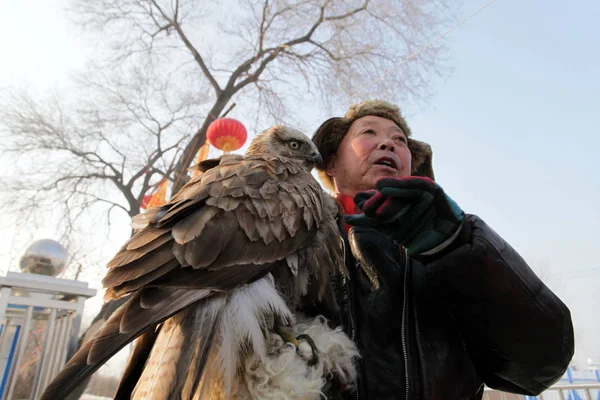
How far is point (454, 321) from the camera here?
1761mm

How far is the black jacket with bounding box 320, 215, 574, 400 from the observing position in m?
1.48

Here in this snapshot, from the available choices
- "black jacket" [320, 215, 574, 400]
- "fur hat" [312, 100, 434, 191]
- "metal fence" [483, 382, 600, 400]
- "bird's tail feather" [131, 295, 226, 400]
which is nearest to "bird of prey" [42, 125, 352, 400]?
"bird's tail feather" [131, 295, 226, 400]

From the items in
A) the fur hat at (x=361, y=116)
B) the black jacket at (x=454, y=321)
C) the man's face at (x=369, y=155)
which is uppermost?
the fur hat at (x=361, y=116)

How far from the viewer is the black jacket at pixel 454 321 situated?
148cm

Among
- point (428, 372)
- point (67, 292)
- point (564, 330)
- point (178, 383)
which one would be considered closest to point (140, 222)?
point (178, 383)

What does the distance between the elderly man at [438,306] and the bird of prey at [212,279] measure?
0.23 m

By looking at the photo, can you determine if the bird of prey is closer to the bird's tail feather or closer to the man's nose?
the bird's tail feather

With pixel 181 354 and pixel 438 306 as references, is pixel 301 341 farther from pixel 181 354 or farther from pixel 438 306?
pixel 438 306

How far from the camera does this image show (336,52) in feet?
41.0

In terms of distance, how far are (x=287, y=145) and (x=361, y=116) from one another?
609mm

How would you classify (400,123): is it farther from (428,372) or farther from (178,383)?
(178,383)

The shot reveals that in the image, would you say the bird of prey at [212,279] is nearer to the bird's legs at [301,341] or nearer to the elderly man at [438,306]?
the bird's legs at [301,341]

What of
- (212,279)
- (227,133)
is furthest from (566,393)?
(227,133)

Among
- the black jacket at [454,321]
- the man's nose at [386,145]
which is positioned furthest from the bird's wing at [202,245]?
the man's nose at [386,145]
